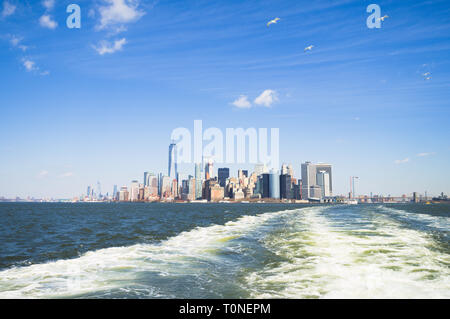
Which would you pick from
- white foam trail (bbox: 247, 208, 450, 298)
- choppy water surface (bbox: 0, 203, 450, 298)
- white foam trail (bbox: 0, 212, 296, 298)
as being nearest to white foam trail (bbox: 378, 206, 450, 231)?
choppy water surface (bbox: 0, 203, 450, 298)

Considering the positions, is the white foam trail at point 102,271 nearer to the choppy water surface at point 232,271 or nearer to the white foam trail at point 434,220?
the choppy water surface at point 232,271

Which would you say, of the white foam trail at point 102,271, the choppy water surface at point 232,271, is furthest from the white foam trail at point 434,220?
the white foam trail at point 102,271

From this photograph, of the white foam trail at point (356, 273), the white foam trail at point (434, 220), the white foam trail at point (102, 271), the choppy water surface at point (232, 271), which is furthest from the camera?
the white foam trail at point (434, 220)

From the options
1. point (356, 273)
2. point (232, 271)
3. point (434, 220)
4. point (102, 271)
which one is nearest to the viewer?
point (356, 273)

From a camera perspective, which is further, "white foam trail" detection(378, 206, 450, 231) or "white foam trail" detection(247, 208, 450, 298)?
"white foam trail" detection(378, 206, 450, 231)

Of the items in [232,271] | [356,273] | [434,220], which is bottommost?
[434,220]

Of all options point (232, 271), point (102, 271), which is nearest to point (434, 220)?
point (232, 271)

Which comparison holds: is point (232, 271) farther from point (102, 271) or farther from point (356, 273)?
point (102, 271)

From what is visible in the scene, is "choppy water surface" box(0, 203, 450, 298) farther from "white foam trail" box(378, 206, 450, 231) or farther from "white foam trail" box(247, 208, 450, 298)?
"white foam trail" box(378, 206, 450, 231)
